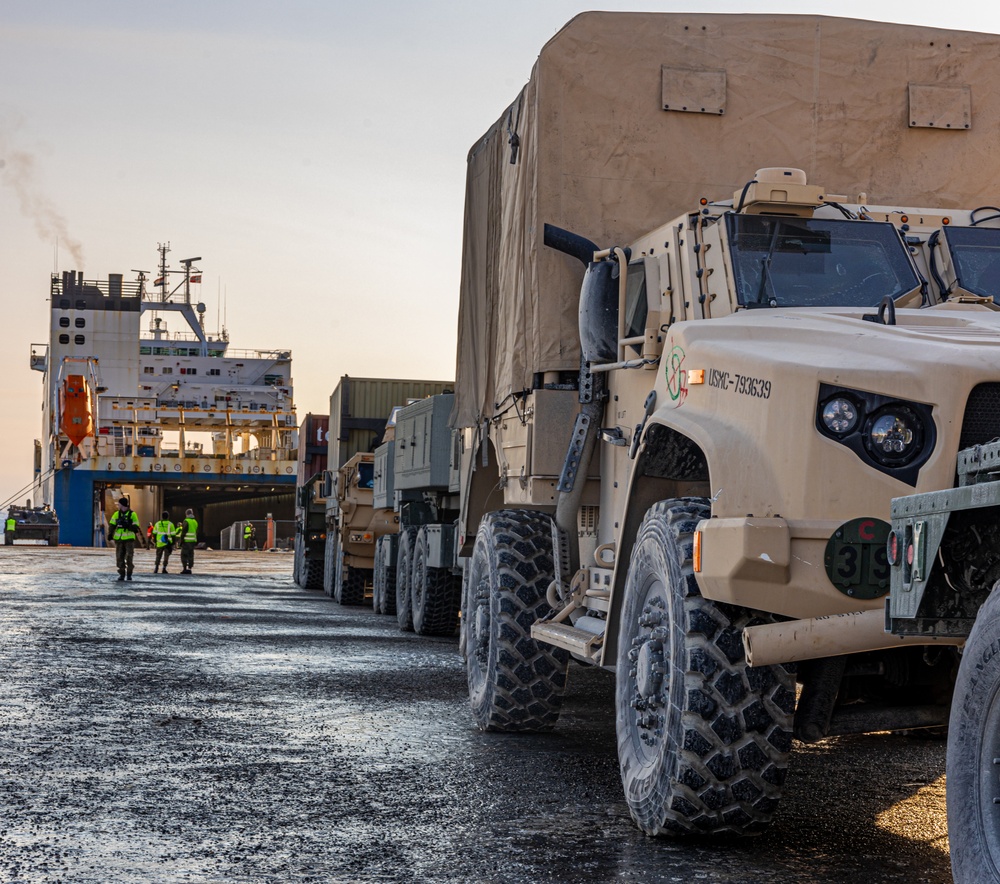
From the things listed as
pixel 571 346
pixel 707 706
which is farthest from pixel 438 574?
pixel 707 706

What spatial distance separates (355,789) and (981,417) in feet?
11.2

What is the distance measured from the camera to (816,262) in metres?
6.34

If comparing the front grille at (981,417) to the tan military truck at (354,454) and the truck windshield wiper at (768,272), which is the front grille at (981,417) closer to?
the truck windshield wiper at (768,272)

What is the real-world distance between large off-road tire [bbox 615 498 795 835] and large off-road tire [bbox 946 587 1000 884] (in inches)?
56.2

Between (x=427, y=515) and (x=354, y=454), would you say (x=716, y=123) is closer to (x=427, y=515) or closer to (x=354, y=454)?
(x=427, y=515)

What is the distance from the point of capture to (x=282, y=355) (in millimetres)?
88938

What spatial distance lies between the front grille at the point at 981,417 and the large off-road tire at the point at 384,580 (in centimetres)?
1514

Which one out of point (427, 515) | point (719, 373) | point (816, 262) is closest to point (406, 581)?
point (427, 515)

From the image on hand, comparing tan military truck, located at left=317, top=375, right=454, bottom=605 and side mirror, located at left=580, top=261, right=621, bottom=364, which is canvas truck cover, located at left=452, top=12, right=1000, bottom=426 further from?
tan military truck, located at left=317, top=375, right=454, bottom=605

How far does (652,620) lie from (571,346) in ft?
A: 8.16

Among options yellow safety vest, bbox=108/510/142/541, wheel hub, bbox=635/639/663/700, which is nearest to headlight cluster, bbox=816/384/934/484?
wheel hub, bbox=635/639/663/700

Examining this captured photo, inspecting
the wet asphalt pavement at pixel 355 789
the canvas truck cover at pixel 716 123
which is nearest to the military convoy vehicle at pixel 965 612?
the wet asphalt pavement at pixel 355 789

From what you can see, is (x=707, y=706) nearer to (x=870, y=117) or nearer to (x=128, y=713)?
(x=870, y=117)

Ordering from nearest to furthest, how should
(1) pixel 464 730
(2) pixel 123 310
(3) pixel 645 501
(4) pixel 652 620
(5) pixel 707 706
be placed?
(5) pixel 707 706 → (4) pixel 652 620 → (3) pixel 645 501 → (1) pixel 464 730 → (2) pixel 123 310
